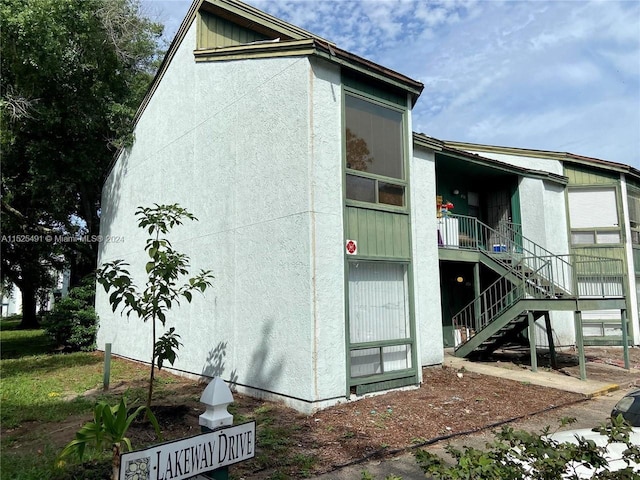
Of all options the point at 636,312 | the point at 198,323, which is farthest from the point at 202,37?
the point at 636,312

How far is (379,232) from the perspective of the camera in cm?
802

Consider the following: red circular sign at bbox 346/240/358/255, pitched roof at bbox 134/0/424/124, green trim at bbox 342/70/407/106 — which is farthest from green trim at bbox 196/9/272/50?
red circular sign at bbox 346/240/358/255

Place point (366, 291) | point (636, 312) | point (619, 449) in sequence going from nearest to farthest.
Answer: point (619, 449), point (366, 291), point (636, 312)

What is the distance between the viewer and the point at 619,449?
11.5ft

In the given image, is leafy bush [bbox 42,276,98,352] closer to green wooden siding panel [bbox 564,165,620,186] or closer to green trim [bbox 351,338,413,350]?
green trim [bbox 351,338,413,350]

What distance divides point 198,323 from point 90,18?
35.2 ft

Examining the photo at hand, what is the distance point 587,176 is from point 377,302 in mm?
11728

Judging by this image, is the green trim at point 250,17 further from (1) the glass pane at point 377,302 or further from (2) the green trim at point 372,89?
(1) the glass pane at point 377,302

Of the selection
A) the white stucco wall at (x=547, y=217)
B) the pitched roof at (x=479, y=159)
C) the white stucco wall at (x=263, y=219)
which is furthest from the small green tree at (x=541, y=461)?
the white stucco wall at (x=547, y=217)

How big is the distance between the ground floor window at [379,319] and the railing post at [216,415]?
4752mm

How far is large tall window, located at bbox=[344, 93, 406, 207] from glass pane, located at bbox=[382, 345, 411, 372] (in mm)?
2627

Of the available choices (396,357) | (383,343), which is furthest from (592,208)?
(383,343)

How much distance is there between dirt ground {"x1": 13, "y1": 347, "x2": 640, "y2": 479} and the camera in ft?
17.2

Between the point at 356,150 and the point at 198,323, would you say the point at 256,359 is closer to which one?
the point at 198,323
